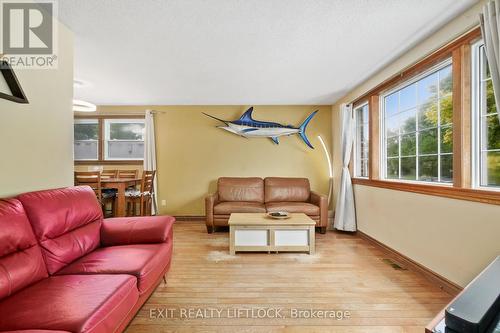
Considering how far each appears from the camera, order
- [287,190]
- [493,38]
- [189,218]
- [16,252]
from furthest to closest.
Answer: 1. [189,218]
2. [287,190]
3. [493,38]
4. [16,252]

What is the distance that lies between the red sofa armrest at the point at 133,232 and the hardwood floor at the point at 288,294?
50 centimetres

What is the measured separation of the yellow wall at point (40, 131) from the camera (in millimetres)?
1563

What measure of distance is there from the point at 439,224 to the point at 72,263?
313 cm

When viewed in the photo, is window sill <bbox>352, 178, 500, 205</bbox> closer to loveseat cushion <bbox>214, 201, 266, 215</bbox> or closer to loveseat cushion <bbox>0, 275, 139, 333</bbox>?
loveseat cushion <bbox>214, 201, 266, 215</bbox>

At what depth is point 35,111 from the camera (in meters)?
1.77

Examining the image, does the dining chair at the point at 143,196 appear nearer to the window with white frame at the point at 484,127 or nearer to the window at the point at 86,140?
the window at the point at 86,140

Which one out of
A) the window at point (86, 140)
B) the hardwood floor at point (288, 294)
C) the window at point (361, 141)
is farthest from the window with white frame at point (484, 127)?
the window at point (86, 140)

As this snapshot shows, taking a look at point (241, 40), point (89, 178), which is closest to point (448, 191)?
point (241, 40)

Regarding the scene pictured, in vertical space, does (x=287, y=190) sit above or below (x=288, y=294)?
above

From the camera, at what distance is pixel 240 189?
4.31 m

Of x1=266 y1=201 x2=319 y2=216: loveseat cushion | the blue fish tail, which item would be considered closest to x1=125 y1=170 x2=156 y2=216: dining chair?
x1=266 y1=201 x2=319 y2=216: loveseat cushion

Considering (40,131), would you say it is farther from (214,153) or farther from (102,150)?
(102,150)

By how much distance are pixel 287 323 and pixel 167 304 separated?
0.97 meters

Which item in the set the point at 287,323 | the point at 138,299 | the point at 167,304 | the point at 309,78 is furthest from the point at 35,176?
the point at 309,78
